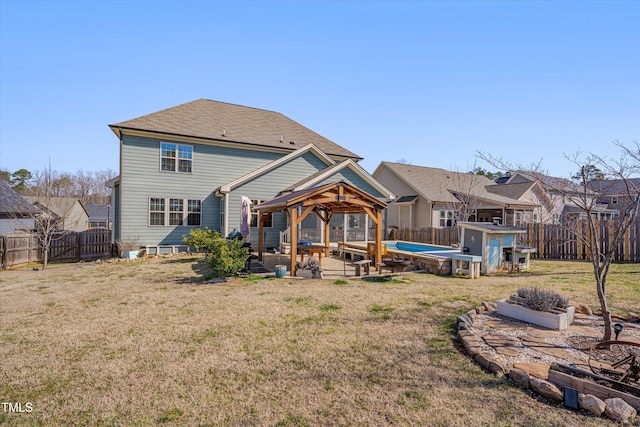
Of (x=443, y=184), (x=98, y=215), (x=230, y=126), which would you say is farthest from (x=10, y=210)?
(x=98, y=215)

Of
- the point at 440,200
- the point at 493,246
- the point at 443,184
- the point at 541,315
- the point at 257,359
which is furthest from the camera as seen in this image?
the point at 443,184

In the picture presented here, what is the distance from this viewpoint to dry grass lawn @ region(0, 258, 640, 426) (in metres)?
3.14

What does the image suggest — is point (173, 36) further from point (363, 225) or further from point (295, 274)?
point (363, 225)

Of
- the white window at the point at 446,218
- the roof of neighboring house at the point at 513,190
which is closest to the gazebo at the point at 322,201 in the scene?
the white window at the point at 446,218

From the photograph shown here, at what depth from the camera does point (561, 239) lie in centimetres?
1098

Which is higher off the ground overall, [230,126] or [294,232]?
[230,126]

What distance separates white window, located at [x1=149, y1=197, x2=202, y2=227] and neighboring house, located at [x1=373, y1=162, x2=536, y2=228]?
15168mm

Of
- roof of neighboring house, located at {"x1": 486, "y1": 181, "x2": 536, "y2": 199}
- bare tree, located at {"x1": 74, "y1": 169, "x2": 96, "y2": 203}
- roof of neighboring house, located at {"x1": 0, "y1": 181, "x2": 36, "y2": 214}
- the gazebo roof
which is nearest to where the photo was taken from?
the gazebo roof

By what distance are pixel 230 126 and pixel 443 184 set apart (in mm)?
17942

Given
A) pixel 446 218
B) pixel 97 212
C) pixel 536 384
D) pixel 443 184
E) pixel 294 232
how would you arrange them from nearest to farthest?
pixel 536 384, pixel 294 232, pixel 446 218, pixel 443 184, pixel 97 212

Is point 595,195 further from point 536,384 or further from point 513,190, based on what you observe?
point 513,190

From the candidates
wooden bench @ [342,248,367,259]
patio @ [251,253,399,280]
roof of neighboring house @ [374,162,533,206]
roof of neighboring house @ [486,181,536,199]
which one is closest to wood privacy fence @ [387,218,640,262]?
roof of neighboring house @ [374,162,533,206]

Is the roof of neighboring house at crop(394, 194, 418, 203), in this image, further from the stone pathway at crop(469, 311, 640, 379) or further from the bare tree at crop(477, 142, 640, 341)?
the stone pathway at crop(469, 311, 640, 379)

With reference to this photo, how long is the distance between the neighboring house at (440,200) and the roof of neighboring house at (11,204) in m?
24.7
